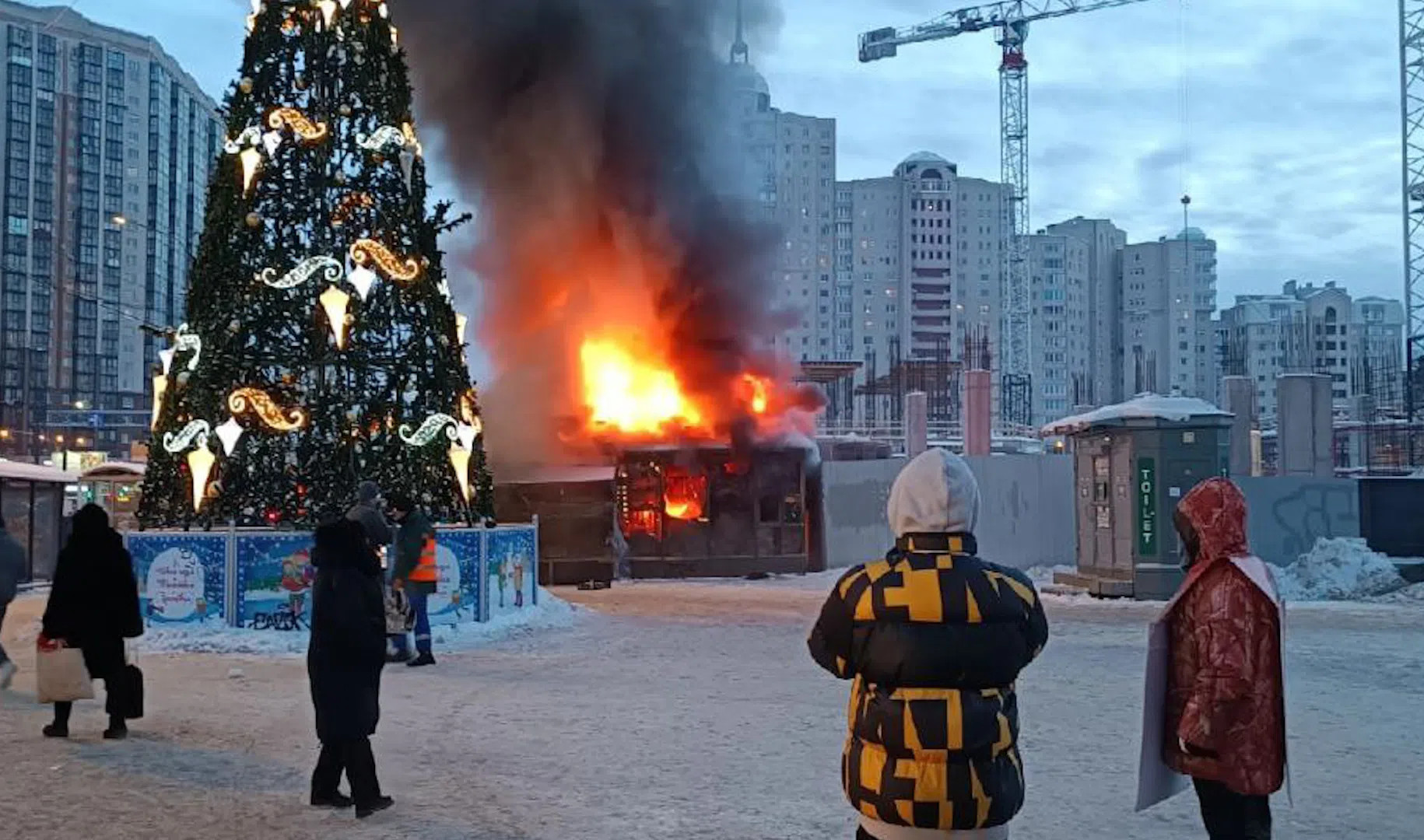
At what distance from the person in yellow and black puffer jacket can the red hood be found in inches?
50.1

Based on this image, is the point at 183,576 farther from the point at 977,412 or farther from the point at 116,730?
the point at 977,412

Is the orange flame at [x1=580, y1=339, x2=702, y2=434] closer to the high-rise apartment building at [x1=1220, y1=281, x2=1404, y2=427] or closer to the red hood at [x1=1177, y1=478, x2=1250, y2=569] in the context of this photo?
the red hood at [x1=1177, y1=478, x2=1250, y2=569]

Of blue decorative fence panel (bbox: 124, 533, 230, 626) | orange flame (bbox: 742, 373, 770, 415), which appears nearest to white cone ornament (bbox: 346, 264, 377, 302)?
blue decorative fence panel (bbox: 124, 533, 230, 626)

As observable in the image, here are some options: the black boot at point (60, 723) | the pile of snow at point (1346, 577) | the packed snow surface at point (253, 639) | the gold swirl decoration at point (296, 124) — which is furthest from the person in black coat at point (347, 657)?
the pile of snow at point (1346, 577)

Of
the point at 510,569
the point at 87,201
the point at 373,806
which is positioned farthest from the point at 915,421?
the point at 87,201

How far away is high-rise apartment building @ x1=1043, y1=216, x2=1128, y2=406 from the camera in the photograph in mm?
129875

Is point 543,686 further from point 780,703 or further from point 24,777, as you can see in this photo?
point 24,777

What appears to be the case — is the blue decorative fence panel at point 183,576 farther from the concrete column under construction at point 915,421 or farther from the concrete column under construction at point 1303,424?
the concrete column under construction at point 915,421

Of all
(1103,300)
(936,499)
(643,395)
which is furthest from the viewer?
(1103,300)

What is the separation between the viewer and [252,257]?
14164 millimetres

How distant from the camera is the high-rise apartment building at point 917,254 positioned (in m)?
122

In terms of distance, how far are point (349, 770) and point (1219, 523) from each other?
423 cm

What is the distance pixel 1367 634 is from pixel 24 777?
13.9 meters

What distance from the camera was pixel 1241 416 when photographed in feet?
101
